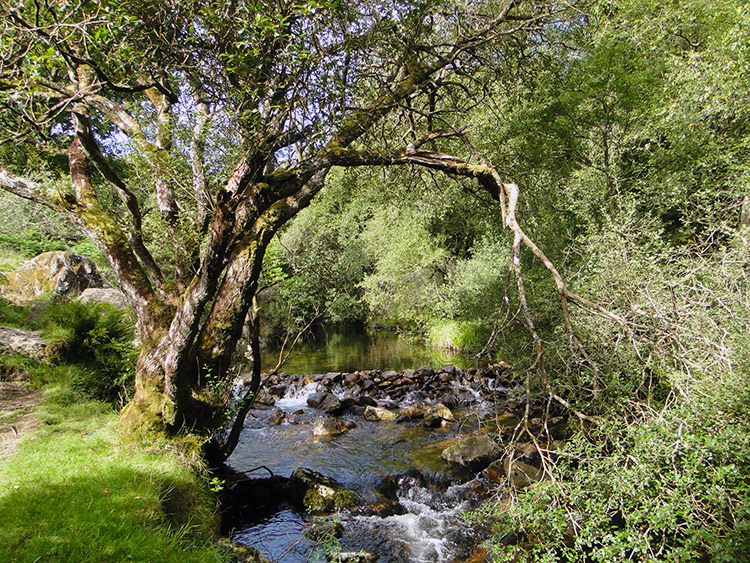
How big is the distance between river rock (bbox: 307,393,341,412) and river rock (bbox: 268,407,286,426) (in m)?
1.18

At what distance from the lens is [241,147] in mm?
5578

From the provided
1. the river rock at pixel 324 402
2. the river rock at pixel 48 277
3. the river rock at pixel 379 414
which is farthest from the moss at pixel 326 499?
the river rock at pixel 48 277

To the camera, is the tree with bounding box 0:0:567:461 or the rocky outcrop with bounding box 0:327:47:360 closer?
the tree with bounding box 0:0:567:461

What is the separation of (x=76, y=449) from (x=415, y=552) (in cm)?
465

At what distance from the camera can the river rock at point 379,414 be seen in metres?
11.1

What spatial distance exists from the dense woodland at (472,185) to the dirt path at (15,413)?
4.58 feet

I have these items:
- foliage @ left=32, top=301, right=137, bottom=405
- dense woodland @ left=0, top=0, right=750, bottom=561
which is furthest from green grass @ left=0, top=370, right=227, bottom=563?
foliage @ left=32, top=301, right=137, bottom=405

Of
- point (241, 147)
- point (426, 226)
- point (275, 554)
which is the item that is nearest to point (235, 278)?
point (241, 147)

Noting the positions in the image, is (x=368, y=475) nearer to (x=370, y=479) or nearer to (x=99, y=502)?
(x=370, y=479)

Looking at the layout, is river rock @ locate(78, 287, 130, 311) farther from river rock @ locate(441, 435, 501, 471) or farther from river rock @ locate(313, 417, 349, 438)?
river rock @ locate(441, 435, 501, 471)

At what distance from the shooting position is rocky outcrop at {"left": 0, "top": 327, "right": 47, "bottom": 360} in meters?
6.91

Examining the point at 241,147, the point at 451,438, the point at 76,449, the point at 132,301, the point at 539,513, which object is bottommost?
the point at 451,438

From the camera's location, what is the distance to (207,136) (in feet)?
17.8

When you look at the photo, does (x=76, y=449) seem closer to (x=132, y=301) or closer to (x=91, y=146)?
(x=132, y=301)
